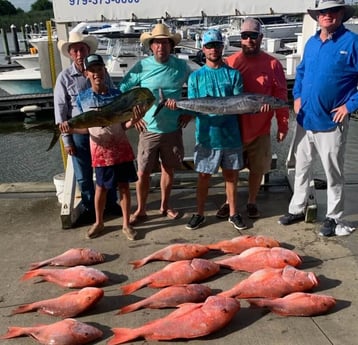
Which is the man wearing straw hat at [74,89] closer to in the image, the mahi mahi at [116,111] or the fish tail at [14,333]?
the mahi mahi at [116,111]

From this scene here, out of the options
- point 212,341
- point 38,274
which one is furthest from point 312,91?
point 38,274

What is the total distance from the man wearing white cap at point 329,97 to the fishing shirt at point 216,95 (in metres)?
0.66

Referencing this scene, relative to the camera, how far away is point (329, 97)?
13.6 feet

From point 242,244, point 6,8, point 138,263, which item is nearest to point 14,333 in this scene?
point 138,263

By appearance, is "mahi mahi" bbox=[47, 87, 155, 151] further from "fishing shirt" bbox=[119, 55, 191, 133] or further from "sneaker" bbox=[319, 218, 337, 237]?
"sneaker" bbox=[319, 218, 337, 237]

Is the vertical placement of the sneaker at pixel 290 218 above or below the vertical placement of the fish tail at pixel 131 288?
above

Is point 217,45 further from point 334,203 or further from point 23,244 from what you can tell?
point 23,244

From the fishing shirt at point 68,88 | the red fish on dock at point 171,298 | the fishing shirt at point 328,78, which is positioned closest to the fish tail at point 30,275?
the red fish on dock at point 171,298

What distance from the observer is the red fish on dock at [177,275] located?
11.9 feet

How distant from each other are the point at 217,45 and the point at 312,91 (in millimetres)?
1017

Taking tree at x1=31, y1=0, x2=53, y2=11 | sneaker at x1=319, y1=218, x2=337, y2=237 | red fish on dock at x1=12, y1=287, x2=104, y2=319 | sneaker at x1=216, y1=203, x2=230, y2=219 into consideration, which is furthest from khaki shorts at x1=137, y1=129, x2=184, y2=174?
tree at x1=31, y1=0, x2=53, y2=11

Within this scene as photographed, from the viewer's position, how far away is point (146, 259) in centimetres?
405

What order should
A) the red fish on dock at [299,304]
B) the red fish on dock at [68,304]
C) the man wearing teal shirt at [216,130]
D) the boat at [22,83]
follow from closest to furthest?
the red fish on dock at [299,304] → the red fish on dock at [68,304] → the man wearing teal shirt at [216,130] → the boat at [22,83]

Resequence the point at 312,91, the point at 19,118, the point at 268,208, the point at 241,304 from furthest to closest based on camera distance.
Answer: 1. the point at 19,118
2. the point at 268,208
3. the point at 312,91
4. the point at 241,304
